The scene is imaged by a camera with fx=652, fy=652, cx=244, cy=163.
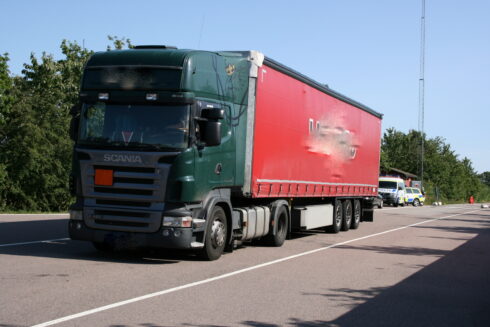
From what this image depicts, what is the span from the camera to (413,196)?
62.8 meters

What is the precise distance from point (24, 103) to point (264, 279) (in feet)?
89.9

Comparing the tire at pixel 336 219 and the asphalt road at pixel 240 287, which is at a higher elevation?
the tire at pixel 336 219

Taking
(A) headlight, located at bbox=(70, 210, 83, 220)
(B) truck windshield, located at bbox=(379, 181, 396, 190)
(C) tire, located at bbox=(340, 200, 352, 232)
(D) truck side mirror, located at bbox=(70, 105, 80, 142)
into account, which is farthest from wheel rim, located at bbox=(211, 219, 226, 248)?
(B) truck windshield, located at bbox=(379, 181, 396, 190)

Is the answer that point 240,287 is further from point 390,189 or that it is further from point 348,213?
point 390,189

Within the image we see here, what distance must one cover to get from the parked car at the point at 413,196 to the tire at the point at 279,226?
154ft

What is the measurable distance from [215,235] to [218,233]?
0.25ft

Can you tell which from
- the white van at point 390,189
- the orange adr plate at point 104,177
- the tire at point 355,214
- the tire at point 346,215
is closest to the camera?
the orange adr plate at point 104,177

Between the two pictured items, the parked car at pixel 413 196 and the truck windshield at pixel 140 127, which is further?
the parked car at pixel 413 196

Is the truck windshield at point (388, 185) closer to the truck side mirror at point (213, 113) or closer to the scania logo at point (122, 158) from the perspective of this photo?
the truck side mirror at point (213, 113)

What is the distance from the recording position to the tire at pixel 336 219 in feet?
64.2

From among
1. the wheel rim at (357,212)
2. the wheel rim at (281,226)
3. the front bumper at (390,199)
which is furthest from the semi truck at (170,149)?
the front bumper at (390,199)

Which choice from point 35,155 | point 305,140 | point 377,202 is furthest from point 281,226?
point 35,155

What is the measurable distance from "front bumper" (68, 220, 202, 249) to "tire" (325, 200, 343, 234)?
9343 mm

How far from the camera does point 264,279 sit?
31.6 ft
